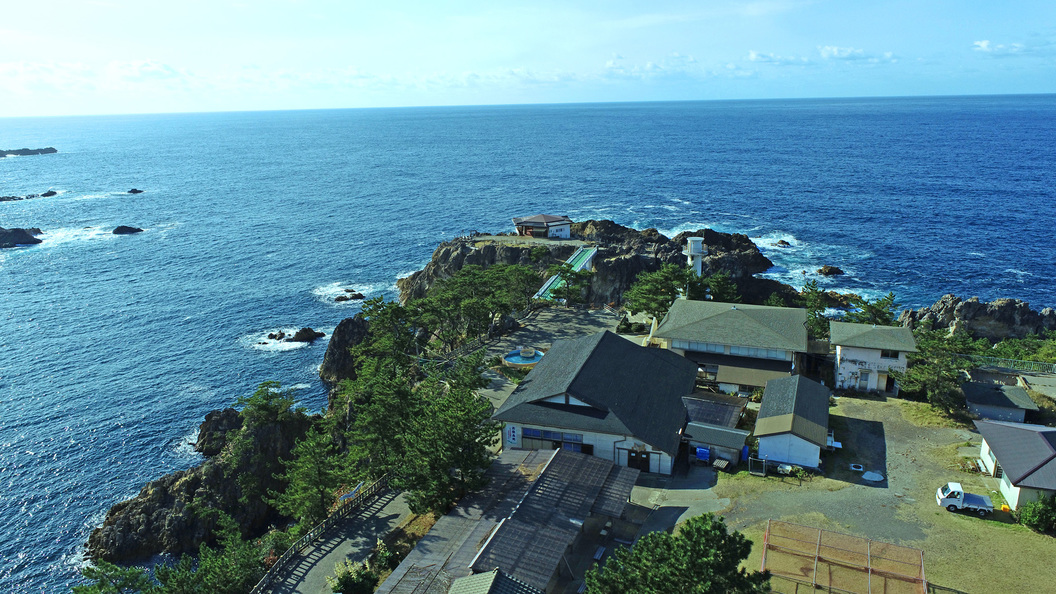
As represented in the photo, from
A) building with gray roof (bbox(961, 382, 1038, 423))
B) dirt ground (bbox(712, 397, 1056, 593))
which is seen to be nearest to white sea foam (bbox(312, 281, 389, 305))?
dirt ground (bbox(712, 397, 1056, 593))

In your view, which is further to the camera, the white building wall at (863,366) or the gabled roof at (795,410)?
the white building wall at (863,366)

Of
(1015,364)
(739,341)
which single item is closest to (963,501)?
(739,341)

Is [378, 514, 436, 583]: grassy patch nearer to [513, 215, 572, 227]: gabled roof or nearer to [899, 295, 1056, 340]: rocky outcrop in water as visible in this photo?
[899, 295, 1056, 340]: rocky outcrop in water

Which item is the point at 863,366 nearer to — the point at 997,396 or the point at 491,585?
the point at 997,396

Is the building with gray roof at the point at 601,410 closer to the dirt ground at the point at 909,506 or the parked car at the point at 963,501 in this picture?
the dirt ground at the point at 909,506

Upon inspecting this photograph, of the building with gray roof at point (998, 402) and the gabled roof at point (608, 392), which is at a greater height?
the gabled roof at point (608, 392)

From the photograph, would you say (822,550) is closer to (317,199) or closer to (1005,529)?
(1005,529)

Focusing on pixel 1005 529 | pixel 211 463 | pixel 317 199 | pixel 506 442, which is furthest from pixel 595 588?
pixel 317 199

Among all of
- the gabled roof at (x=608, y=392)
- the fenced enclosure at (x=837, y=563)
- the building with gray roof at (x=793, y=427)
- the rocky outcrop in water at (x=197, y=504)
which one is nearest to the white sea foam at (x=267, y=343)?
the rocky outcrop in water at (x=197, y=504)
